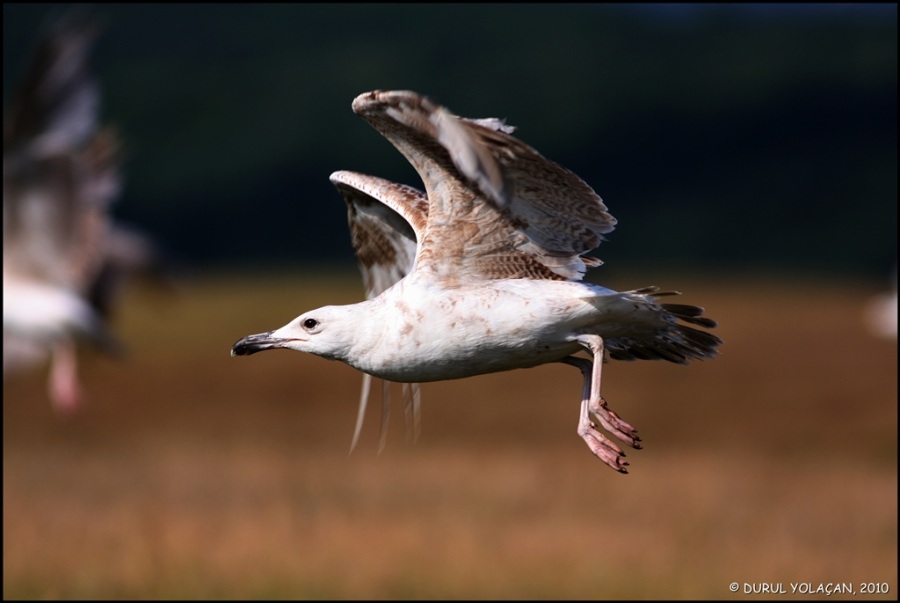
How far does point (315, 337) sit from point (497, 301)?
30.1 inches

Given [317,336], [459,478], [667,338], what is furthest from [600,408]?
[459,478]

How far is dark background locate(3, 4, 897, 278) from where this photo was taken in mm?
71750

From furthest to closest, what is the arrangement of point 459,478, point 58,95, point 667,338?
1. point 459,478
2. point 58,95
3. point 667,338

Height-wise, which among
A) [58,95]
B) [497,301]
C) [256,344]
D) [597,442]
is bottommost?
[597,442]

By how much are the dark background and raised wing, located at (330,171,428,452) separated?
56201 mm

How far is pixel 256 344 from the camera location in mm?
5953

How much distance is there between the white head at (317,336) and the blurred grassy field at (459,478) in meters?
4.46

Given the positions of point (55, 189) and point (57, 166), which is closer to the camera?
point (57, 166)

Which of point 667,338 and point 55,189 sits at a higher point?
point 667,338

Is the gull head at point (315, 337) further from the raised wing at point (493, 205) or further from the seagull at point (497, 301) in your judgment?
the raised wing at point (493, 205)

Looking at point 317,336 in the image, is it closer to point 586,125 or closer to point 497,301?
point 497,301

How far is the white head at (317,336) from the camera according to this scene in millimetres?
5895

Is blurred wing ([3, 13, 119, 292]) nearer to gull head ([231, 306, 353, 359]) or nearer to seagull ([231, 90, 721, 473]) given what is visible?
gull head ([231, 306, 353, 359])

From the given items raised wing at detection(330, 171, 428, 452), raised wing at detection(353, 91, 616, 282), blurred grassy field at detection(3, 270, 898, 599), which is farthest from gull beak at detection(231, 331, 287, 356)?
blurred grassy field at detection(3, 270, 898, 599)
